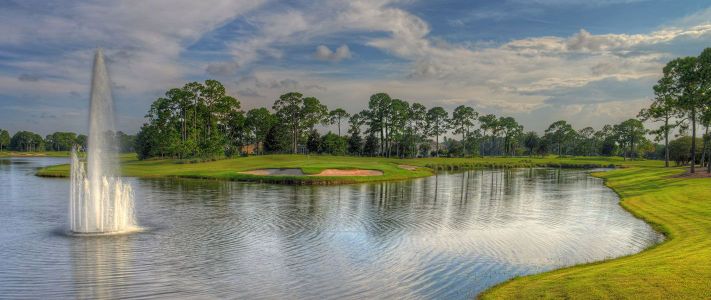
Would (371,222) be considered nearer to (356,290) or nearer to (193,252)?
(193,252)

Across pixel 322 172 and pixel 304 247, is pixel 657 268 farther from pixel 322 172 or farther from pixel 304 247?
pixel 322 172

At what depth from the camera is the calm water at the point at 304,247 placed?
64.0 ft

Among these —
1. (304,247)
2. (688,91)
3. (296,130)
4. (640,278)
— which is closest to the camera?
(640,278)

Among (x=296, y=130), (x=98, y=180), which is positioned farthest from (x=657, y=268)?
(x=296, y=130)

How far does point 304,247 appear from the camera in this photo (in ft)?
88.7

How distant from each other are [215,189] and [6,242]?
114 ft

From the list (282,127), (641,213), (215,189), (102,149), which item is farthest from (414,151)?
(102,149)

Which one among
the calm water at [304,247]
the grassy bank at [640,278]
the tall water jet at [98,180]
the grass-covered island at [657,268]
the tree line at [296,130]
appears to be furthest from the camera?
the tree line at [296,130]

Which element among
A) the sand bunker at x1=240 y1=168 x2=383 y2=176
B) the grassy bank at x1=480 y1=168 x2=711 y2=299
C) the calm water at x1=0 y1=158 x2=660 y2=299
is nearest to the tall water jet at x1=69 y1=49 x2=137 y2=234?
the calm water at x1=0 y1=158 x2=660 y2=299

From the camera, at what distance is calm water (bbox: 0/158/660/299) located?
64.0ft

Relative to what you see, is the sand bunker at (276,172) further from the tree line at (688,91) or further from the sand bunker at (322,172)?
the tree line at (688,91)

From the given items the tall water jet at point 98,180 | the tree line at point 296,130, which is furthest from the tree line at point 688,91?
the tall water jet at point 98,180

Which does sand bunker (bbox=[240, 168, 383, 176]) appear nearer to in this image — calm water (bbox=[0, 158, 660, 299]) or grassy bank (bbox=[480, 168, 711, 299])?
calm water (bbox=[0, 158, 660, 299])

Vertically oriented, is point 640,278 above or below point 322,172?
above
